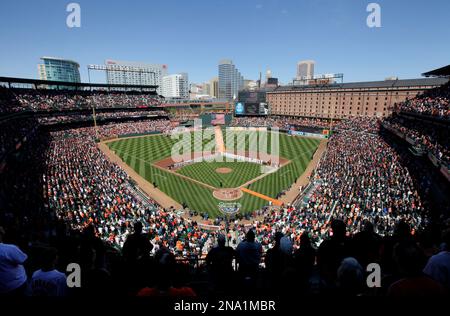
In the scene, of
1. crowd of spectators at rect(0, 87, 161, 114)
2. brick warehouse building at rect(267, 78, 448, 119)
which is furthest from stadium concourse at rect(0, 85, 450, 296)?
brick warehouse building at rect(267, 78, 448, 119)

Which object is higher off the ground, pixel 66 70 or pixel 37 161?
pixel 66 70

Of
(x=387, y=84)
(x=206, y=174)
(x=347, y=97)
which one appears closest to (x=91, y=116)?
(x=206, y=174)

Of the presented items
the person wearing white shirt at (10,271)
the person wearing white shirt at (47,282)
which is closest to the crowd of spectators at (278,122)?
the person wearing white shirt at (10,271)

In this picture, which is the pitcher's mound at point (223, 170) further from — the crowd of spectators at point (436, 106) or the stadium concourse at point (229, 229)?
the crowd of spectators at point (436, 106)

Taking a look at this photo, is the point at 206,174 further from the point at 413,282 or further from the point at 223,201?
the point at 413,282
